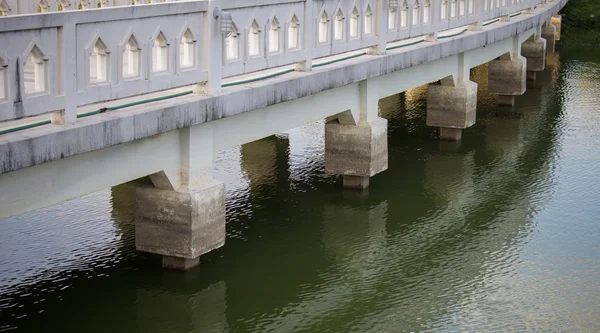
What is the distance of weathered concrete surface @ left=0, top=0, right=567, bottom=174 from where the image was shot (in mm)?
7965

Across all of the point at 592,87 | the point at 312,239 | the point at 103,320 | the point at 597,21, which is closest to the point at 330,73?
the point at 312,239

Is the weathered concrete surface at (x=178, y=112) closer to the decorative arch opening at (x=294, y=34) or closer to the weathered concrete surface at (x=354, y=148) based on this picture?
the decorative arch opening at (x=294, y=34)

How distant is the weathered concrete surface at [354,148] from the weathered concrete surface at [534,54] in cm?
1324

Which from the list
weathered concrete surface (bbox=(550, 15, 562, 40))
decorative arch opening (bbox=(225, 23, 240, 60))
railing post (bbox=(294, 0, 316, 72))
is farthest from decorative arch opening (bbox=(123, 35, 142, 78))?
weathered concrete surface (bbox=(550, 15, 562, 40))

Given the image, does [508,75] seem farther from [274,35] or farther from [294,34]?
[274,35]

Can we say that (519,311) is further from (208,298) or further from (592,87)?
(592,87)

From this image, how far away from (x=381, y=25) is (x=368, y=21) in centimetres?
22

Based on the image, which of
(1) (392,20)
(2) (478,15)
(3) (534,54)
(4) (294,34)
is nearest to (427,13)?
(1) (392,20)

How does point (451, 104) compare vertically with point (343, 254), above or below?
above

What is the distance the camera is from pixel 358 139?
14141mm

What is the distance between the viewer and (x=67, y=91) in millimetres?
8406

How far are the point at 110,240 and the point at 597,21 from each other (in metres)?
26.8

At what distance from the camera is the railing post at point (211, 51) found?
10125 mm

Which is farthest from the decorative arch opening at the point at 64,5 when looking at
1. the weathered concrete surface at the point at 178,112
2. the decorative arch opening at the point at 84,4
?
the weathered concrete surface at the point at 178,112
